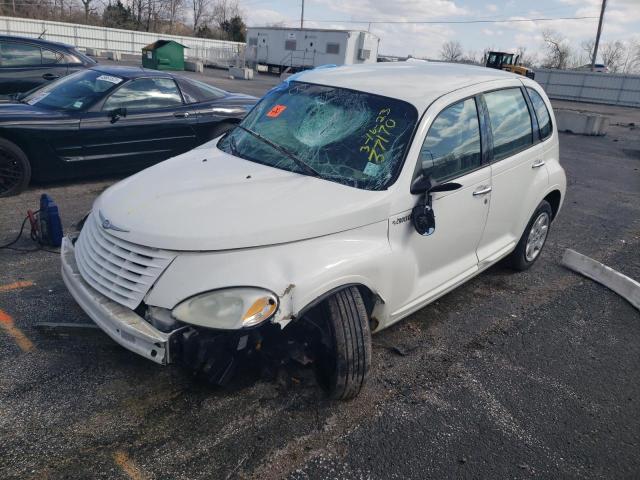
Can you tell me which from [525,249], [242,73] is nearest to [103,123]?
[525,249]

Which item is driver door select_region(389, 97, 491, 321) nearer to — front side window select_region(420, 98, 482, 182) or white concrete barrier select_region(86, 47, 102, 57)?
front side window select_region(420, 98, 482, 182)

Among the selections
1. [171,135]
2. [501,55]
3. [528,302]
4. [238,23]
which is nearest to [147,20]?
[238,23]

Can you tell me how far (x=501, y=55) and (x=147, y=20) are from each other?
44.2 m

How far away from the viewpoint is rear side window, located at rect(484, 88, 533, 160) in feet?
13.0

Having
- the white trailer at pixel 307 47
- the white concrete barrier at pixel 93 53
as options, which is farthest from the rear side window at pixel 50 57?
the white concrete barrier at pixel 93 53

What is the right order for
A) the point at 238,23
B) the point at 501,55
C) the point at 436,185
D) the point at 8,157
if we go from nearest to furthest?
the point at 436,185 → the point at 8,157 → the point at 501,55 → the point at 238,23

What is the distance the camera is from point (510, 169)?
13.4ft

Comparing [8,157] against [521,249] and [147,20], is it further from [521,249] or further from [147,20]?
[147,20]

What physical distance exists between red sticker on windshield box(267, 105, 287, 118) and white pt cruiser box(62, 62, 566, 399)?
0.5 inches

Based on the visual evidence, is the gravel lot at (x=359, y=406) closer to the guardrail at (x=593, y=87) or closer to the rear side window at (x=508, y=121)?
the rear side window at (x=508, y=121)

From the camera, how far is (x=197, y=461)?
2461mm

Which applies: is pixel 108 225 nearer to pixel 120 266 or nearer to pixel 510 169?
pixel 120 266

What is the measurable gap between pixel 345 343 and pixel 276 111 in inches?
76.7

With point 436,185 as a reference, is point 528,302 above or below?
below
